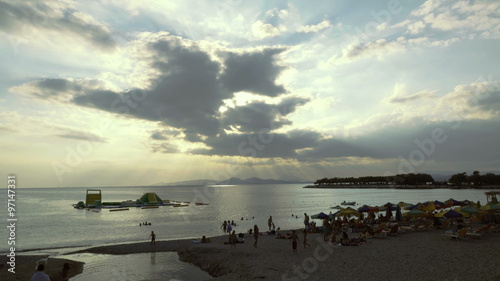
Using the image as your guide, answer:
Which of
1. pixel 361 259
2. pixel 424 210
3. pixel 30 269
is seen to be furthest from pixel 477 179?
pixel 30 269

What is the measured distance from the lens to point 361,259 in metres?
16.1

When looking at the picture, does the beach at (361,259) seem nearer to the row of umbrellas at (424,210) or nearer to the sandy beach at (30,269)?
the sandy beach at (30,269)

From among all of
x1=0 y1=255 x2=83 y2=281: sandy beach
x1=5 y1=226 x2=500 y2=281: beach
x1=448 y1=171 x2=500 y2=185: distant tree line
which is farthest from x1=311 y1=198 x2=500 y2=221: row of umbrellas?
x1=448 y1=171 x2=500 y2=185: distant tree line

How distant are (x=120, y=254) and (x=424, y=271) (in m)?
21.9

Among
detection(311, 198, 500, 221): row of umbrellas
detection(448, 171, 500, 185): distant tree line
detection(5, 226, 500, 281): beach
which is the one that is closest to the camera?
detection(5, 226, 500, 281): beach

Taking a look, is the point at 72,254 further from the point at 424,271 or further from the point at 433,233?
the point at 433,233

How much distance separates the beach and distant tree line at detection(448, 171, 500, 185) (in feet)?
664

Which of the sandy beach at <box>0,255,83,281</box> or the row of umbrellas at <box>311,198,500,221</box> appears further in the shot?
the row of umbrellas at <box>311,198,500,221</box>

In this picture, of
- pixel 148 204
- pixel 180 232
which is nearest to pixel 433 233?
pixel 180 232

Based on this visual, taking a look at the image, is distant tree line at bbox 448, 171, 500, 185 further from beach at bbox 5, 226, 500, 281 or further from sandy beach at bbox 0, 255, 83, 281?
sandy beach at bbox 0, 255, 83, 281

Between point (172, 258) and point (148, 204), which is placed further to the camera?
point (148, 204)

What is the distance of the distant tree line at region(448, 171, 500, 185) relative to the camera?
178 m

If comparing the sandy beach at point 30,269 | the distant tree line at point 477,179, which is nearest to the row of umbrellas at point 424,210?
the sandy beach at point 30,269

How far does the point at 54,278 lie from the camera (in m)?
17.0
